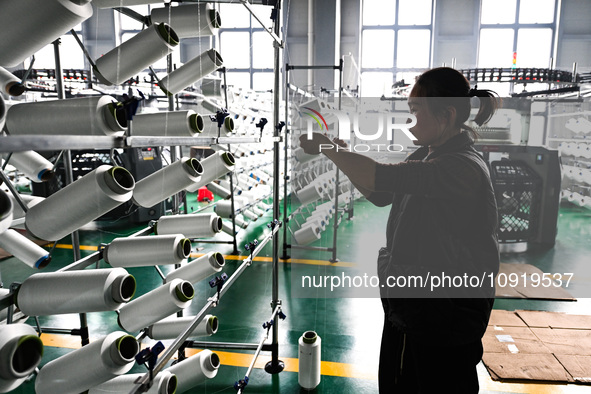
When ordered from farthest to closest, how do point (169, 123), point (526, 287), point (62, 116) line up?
point (526, 287) → point (169, 123) → point (62, 116)

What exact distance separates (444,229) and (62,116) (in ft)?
4.47

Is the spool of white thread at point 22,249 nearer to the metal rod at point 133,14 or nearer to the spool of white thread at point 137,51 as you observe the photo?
the spool of white thread at point 137,51

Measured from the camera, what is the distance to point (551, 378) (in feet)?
8.37

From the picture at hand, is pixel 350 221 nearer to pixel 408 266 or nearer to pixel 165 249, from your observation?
pixel 408 266

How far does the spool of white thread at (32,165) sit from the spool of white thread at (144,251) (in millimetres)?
460

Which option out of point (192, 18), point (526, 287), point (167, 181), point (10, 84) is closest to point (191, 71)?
point (192, 18)

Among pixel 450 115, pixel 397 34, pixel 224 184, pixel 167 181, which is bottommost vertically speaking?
→ pixel 224 184

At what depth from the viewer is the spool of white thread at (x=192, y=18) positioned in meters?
1.50

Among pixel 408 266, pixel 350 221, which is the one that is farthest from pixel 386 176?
pixel 350 221

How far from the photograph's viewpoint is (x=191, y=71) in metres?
1.65

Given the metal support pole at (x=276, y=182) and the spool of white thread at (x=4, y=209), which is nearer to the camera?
the spool of white thread at (x=4, y=209)

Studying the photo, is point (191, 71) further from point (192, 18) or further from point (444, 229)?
point (444, 229)

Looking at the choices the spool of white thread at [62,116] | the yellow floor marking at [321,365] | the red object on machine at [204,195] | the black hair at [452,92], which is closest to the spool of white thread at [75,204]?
the spool of white thread at [62,116]

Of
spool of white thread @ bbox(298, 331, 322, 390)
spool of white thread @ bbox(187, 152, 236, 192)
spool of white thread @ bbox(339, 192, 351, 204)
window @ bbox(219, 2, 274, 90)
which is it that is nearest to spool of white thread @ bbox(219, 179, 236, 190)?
→ spool of white thread @ bbox(339, 192, 351, 204)
